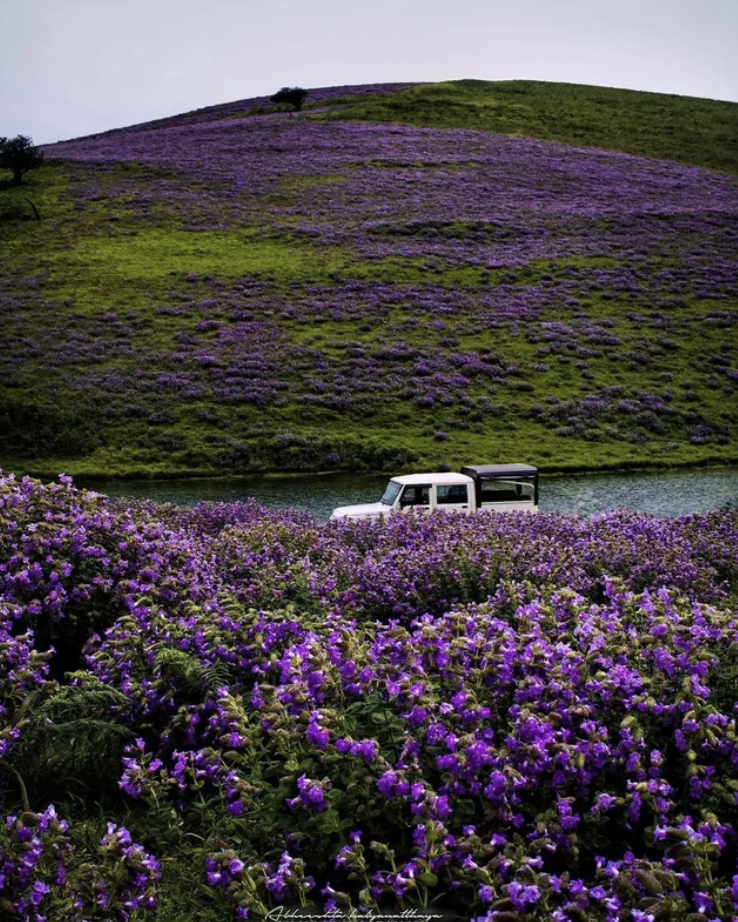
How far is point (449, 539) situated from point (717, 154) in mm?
123697

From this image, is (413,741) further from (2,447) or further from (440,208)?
(440,208)

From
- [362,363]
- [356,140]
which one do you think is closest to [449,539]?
[362,363]

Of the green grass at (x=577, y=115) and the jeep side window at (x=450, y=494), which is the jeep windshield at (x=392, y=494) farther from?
the green grass at (x=577, y=115)

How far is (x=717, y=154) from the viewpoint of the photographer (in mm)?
122875

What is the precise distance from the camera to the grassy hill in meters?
52.2

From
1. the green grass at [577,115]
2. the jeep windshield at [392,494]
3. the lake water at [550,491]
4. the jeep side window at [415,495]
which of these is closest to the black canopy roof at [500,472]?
the jeep side window at [415,495]

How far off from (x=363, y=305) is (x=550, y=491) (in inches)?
1183

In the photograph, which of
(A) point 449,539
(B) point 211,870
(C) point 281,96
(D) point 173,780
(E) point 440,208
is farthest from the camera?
(C) point 281,96

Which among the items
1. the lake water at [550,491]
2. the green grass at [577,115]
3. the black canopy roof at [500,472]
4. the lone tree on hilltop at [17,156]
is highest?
the green grass at [577,115]

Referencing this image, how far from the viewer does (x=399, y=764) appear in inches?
240

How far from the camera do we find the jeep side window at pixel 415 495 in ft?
108

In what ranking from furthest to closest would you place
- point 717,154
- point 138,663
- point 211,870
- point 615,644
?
1. point 717,154
2. point 138,663
3. point 615,644
4. point 211,870

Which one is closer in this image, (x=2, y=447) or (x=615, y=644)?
(x=615, y=644)

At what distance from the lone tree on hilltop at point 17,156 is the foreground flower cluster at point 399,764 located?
100271mm
